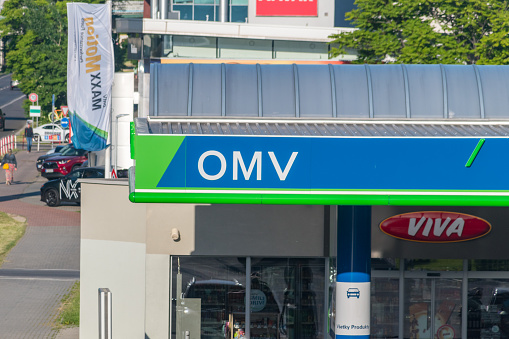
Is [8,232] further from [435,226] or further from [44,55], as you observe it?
[44,55]

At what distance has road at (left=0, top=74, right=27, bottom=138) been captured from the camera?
76750mm

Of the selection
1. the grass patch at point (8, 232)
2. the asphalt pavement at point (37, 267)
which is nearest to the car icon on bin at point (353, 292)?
the asphalt pavement at point (37, 267)

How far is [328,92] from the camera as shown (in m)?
13.6

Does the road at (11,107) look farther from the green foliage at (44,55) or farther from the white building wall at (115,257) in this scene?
the white building wall at (115,257)

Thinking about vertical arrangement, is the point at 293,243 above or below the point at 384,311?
above

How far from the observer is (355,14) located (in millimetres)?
33062

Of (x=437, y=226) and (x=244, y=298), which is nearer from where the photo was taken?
(x=437, y=226)

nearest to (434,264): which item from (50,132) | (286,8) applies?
(286,8)

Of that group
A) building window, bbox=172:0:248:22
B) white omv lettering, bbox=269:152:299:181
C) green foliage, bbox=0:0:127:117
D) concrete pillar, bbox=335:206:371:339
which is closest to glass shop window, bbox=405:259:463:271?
concrete pillar, bbox=335:206:371:339

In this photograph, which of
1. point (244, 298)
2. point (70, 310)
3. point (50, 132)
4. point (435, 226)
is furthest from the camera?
point (50, 132)

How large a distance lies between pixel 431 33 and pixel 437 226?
17.1 m

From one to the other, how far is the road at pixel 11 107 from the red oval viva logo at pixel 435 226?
192ft

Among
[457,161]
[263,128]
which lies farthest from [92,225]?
[457,161]

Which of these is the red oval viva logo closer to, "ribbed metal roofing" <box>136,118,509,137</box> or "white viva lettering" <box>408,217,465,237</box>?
"white viva lettering" <box>408,217,465,237</box>
